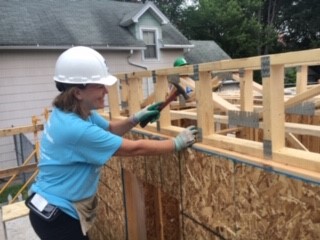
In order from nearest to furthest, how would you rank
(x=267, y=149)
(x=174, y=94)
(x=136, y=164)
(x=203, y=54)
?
(x=267, y=149) < (x=174, y=94) < (x=136, y=164) < (x=203, y=54)

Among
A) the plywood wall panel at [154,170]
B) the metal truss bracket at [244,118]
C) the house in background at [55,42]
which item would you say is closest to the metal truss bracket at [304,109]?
the metal truss bracket at [244,118]

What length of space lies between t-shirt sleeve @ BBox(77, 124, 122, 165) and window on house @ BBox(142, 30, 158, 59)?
1268cm

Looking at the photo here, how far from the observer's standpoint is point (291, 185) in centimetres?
195

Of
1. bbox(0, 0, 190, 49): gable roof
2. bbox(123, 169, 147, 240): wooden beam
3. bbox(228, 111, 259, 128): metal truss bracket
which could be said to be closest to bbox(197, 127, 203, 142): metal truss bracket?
bbox(228, 111, 259, 128): metal truss bracket

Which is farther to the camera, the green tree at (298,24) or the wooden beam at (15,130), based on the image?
the green tree at (298,24)

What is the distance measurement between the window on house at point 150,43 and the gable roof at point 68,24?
592 mm

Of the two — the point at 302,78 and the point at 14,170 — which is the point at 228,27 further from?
the point at 302,78

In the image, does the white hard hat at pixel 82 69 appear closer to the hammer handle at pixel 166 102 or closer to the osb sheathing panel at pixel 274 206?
the hammer handle at pixel 166 102

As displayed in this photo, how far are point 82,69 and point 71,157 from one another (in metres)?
0.67

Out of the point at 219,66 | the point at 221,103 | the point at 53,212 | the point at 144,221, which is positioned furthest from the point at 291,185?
the point at 144,221

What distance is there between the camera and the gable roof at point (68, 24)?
11.8 meters

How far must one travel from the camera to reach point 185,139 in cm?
271

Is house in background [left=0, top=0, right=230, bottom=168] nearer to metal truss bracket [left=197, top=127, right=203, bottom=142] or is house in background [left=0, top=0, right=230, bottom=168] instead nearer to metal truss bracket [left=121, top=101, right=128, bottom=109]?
metal truss bracket [left=121, top=101, right=128, bottom=109]

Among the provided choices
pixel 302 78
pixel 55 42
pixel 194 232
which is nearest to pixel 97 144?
pixel 194 232
